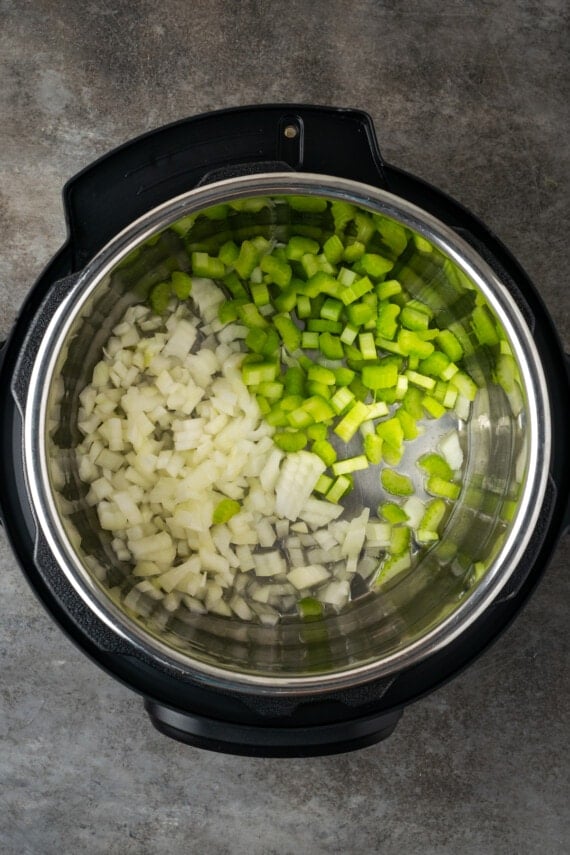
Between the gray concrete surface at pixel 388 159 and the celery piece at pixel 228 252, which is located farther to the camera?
the gray concrete surface at pixel 388 159

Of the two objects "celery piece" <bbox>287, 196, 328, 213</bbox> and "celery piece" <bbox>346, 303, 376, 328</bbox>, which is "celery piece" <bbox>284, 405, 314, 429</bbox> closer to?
"celery piece" <bbox>346, 303, 376, 328</bbox>

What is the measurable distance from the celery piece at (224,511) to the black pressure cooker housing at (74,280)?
0.27 meters

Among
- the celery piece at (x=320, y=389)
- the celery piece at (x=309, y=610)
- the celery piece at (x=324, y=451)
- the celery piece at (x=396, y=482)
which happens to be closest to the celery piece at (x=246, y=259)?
the celery piece at (x=320, y=389)

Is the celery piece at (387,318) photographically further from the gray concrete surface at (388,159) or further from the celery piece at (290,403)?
the gray concrete surface at (388,159)

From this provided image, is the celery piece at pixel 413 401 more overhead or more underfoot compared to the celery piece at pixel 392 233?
more underfoot

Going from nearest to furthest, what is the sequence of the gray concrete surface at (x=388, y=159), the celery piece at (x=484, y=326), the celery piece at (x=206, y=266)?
the celery piece at (x=484, y=326) → the celery piece at (x=206, y=266) → the gray concrete surface at (x=388, y=159)

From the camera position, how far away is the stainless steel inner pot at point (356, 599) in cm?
110

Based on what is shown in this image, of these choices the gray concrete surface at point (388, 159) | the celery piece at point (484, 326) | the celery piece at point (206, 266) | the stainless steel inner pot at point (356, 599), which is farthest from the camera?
the gray concrete surface at point (388, 159)

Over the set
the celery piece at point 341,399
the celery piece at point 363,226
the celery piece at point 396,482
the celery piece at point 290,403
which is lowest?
the celery piece at point 396,482

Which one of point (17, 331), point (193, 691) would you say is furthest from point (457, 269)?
point (193, 691)

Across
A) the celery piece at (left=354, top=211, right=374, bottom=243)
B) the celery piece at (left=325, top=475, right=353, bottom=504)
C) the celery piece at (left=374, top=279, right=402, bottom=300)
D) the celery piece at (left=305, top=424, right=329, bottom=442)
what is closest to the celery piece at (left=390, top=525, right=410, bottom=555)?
the celery piece at (left=325, top=475, right=353, bottom=504)

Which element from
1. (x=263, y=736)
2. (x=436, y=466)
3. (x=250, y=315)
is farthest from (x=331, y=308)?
(x=263, y=736)

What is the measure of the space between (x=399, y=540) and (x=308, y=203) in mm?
632

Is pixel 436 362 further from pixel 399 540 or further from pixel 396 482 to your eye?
pixel 399 540
